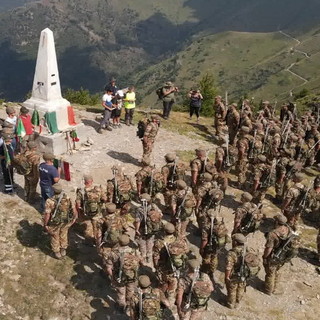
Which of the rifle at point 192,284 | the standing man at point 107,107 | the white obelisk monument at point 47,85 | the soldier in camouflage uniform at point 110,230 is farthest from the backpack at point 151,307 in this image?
the standing man at point 107,107

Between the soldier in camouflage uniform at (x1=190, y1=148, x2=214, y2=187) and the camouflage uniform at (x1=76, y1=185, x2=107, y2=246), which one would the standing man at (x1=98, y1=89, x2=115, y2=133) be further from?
the camouflage uniform at (x1=76, y1=185, x2=107, y2=246)

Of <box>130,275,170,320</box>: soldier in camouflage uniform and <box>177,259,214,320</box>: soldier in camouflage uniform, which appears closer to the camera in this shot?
<box>130,275,170,320</box>: soldier in camouflage uniform

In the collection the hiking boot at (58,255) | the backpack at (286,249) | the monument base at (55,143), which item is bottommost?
the hiking boot at (58,255)

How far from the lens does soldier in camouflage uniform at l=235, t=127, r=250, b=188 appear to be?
16.2 m

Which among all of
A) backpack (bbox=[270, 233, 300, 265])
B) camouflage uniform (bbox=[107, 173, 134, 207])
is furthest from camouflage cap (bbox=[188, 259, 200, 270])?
camouflage uniform (bbox=[107, 173, 134, 207])

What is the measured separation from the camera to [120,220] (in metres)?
10.2

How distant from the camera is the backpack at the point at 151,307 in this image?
310 inches

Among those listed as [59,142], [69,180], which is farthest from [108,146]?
[69,180]

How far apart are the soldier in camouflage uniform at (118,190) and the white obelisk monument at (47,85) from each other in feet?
23.3

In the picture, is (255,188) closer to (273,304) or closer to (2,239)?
(273,304)

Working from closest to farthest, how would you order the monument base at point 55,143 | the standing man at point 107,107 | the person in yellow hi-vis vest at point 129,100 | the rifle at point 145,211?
the rifle at point 145,211 → the monument base at point 55,143 → the standing man at point 107,107 → the person in yellow hi-vis vest at point 129,100

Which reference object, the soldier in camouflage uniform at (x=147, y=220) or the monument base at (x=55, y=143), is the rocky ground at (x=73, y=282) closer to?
the soldier in camouflage uniform at (x=147, y=220)

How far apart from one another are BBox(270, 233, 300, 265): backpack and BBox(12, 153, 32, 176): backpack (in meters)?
7.67

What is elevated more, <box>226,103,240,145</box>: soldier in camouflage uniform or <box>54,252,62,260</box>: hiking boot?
<box>226,103,240,145</box>: soldier in camouflage uniform
